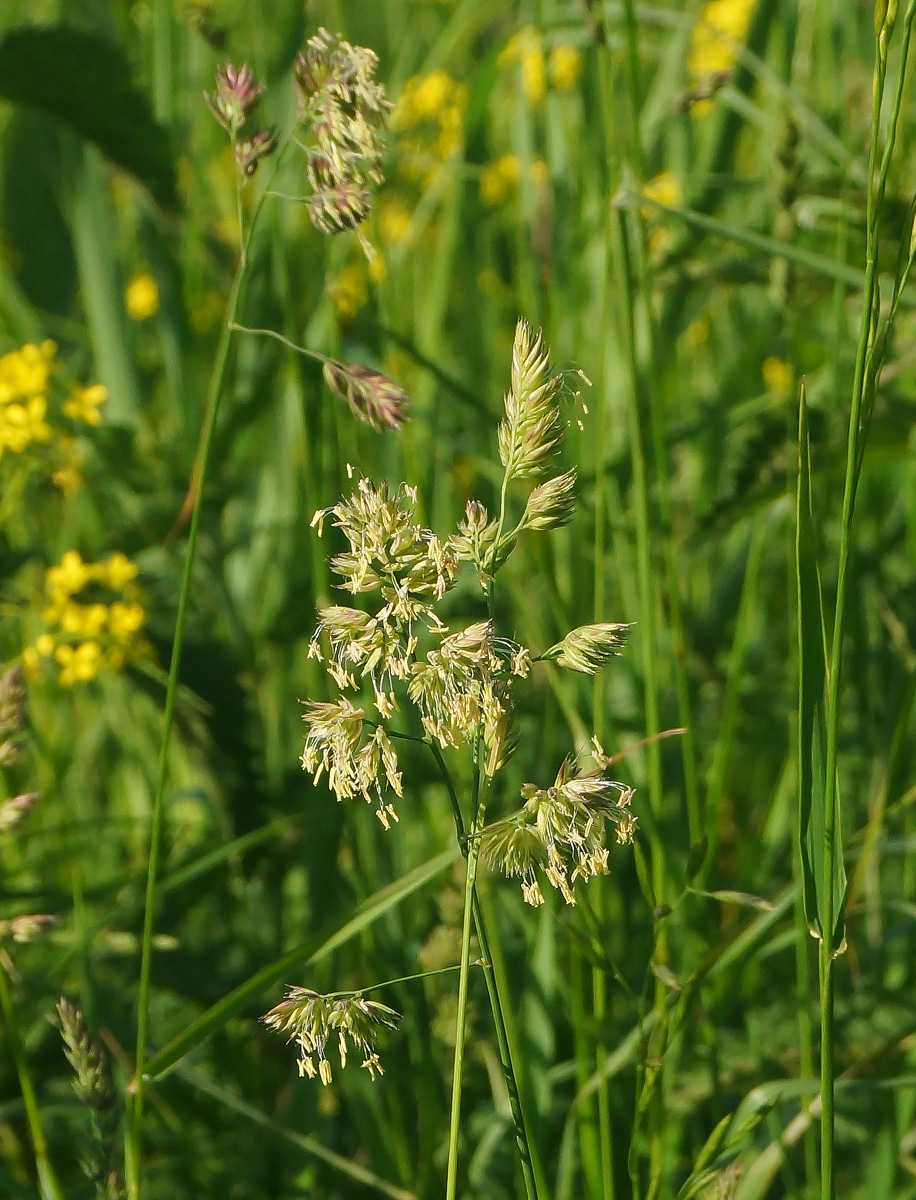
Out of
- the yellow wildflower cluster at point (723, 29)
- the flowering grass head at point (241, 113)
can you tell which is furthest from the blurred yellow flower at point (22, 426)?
the yellow wildflower cluster at point (723, 29)

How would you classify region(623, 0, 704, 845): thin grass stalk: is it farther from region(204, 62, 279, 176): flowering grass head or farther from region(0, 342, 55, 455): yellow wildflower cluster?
region(0, 342, 55, 455): yellow wildflower cluster

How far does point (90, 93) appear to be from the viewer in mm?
1256

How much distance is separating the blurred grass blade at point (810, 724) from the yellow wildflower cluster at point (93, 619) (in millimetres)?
819

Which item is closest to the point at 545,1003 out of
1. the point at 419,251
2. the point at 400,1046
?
the point at 400,1046

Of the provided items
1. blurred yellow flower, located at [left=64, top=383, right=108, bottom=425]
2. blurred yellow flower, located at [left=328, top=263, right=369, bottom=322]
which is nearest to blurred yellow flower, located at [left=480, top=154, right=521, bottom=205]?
blurred yellow flower, located at [left=328, top=263, right=369, bottom=322]

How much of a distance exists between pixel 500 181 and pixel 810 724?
1.98 metres

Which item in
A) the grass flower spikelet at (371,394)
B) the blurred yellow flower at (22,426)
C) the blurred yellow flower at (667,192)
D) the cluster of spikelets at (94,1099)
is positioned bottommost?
the cluster of spikelets at (94,1099)

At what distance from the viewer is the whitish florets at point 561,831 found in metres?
0.60

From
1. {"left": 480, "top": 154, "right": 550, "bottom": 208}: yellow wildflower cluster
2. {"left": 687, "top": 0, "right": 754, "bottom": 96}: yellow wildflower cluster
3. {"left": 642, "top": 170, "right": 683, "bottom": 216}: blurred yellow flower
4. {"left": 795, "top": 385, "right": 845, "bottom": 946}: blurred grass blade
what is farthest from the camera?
{"left": 687, "top": 0, "right": 754, "bottom": 96}: yellow wildflower cluster

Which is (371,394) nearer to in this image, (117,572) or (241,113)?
(241,113)

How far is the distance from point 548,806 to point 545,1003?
2.06 feet

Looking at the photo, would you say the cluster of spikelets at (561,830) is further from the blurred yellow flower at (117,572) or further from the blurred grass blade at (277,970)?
the blurred yellow flower at (117,572)

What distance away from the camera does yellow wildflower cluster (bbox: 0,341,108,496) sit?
4.52 feet

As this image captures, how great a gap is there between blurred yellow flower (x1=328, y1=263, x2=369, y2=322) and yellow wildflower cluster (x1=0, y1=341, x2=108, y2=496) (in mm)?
318
